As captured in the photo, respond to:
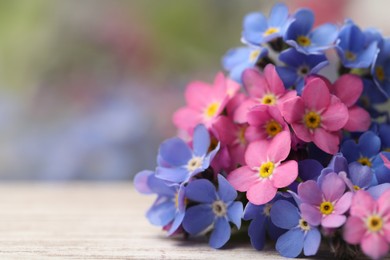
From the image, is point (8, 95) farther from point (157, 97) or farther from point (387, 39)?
point (387, 39)

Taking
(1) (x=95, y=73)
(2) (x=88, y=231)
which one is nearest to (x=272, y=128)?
(2) (x=88, y=231)

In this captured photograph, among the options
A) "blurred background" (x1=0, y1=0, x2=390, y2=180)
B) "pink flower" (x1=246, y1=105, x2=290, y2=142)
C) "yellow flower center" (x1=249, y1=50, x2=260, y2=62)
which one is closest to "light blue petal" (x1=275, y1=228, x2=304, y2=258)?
"pink flower" (x1=246, y1=105, x2=290, y2=142)

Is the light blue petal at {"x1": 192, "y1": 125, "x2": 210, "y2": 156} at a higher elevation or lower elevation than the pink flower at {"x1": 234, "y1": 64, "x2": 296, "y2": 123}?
lower

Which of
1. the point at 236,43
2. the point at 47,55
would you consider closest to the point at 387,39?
the point at 236,43

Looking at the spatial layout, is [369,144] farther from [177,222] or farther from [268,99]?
[177,222]

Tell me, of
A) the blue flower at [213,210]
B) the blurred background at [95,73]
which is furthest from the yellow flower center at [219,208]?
the blurred background at [95,73]

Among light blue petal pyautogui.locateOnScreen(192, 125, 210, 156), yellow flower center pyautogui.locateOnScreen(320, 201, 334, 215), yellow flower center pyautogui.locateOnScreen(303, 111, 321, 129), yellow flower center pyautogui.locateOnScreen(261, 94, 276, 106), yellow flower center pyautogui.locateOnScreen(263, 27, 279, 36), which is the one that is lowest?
yellow flower center pyautogui.locateOnScreen(320, 201, 334, 215)

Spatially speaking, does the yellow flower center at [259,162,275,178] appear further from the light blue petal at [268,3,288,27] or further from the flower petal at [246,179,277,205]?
the light blue petal at [268,3,288,27]
